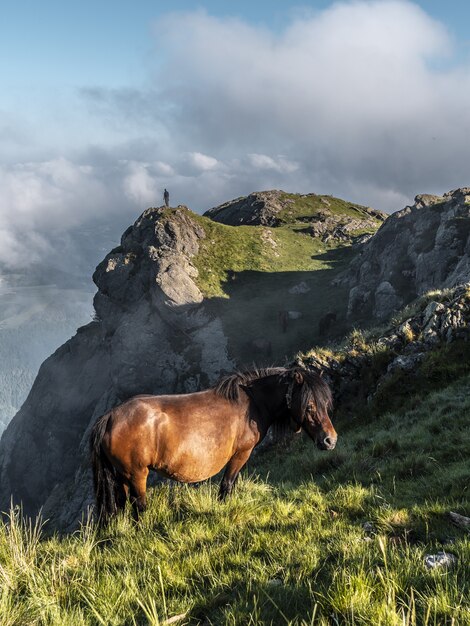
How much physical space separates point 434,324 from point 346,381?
176 inches

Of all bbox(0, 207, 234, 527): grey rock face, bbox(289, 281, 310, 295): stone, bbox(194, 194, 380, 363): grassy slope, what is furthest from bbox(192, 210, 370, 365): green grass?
bbox(0, 207, 234, 527): grey rock face

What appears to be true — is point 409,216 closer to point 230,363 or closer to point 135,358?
point 230,363

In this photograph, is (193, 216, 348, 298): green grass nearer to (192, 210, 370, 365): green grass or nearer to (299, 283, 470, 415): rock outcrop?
(192, 210, 370, 365): green grass

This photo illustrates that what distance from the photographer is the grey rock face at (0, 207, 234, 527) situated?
183ft

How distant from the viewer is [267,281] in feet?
214

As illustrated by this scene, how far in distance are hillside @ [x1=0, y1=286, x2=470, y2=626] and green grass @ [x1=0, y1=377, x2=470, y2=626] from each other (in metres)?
0.02

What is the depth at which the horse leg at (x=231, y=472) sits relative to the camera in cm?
776

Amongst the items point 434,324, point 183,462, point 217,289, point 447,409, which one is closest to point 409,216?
point 217,289

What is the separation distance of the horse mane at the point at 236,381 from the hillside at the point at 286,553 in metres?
1.92

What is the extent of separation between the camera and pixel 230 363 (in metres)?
52.6

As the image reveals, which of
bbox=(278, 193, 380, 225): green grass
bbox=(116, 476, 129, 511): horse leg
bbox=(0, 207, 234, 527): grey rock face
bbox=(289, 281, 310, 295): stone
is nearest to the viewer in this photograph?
bbox=(116, 476, 129, 511): horse leg

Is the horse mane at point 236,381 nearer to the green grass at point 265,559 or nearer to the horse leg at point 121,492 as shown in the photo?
the green grass at point 265,559

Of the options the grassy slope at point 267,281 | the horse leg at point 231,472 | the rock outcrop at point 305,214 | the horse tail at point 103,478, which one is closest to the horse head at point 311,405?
the horse leg at point 231,472

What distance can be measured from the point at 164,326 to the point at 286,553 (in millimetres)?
57826
